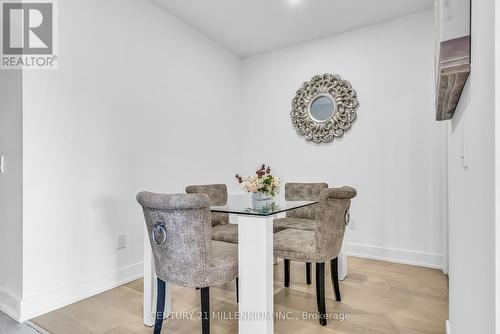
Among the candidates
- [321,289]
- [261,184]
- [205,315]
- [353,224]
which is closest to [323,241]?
[321,289]

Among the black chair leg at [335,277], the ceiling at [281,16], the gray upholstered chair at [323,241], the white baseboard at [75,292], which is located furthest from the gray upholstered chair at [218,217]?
the ceiling at [281,16]

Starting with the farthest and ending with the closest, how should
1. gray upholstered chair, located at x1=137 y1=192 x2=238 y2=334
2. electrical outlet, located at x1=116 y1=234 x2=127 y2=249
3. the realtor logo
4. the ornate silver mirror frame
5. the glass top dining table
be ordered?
the ornate silver mirror frame → electrical outlet, located at x1=116 y1=234 x2=127 y2=249 → the realtor logo → the glass top dining table → gray upholstered chair, located at x1=137 y1=192 x2=238 y2=334

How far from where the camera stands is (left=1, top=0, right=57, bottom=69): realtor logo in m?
2.13

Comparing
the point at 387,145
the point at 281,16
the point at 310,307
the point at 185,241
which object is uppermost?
the point at 281,16

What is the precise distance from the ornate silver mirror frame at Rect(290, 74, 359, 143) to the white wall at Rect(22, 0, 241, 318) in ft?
4.32

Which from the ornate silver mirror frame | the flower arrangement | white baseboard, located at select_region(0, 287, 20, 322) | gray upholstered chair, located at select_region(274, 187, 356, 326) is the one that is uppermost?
the ornate silver mirror frame

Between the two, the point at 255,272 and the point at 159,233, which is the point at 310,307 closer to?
the point at 255,272

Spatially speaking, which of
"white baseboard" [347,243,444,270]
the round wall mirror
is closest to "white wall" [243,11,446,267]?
"white baseboard" [347,243,444,270]

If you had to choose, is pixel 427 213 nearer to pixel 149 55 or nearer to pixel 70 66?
pixel 149 55

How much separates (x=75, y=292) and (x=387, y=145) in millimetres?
3280

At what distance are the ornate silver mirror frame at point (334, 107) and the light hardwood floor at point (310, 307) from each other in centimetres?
165

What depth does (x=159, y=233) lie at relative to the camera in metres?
1.50

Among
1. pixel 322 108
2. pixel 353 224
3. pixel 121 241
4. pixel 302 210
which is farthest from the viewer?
pixel 322 108

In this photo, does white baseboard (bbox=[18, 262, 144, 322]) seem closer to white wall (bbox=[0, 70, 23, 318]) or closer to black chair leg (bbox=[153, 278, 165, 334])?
white wall (bbox=[0, 70, 23, 318])
